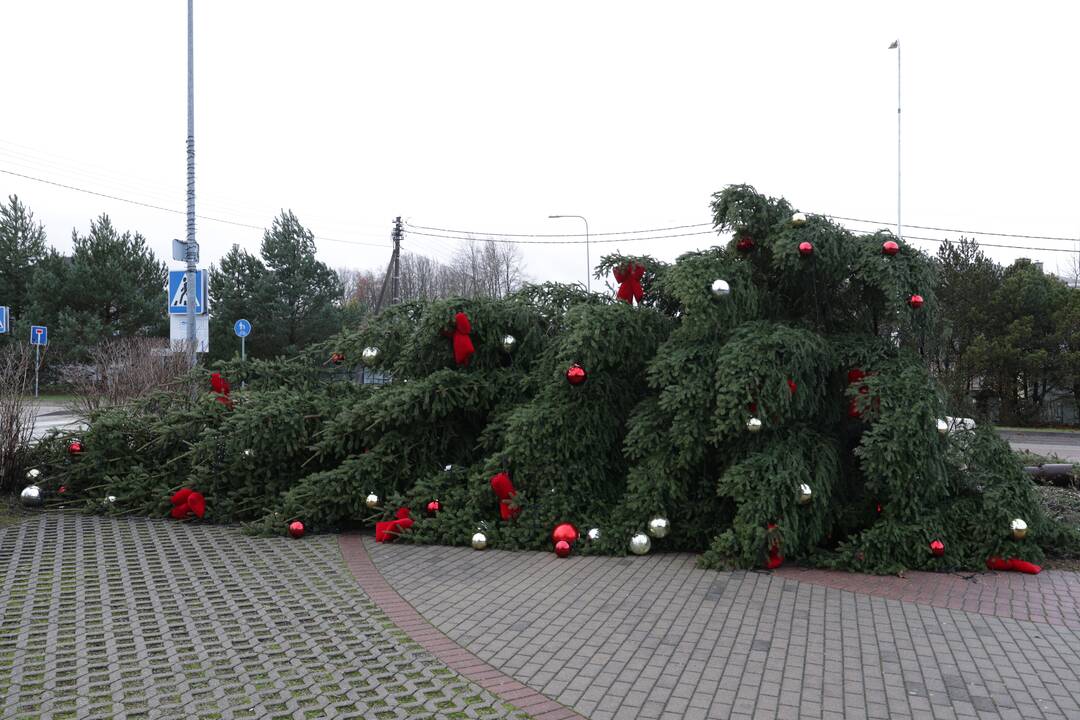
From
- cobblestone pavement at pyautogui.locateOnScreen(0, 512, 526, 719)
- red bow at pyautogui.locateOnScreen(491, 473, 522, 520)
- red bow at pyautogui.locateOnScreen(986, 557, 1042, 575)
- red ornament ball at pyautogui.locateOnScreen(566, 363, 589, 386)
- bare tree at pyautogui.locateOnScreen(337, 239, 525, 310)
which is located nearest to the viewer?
cobblestone pavement at pyautogui.locateOnScreen(0, 512, 526, 719)

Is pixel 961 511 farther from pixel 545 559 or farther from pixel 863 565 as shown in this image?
pixel 545 559

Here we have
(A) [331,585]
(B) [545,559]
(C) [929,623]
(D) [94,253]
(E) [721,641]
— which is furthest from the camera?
(D) [94,253]

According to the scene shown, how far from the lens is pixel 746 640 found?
185 inches

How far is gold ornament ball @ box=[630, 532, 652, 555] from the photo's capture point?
261 inches

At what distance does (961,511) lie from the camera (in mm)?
6352

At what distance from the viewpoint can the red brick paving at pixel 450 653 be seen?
12.4 feet

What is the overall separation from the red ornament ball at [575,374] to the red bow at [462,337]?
4.26 ft

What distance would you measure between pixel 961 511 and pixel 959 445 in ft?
1.78

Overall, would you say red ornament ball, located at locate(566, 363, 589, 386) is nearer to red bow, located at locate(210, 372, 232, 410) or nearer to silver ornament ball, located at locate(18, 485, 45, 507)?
red bow, located at locate(210, 372, 232, 410)

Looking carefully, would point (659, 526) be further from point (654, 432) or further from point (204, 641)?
point (204, 641)

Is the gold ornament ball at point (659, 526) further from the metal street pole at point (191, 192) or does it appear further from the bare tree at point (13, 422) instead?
the metal street pole at point (191, 192)

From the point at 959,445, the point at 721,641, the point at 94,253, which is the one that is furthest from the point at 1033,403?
the point at 94,253

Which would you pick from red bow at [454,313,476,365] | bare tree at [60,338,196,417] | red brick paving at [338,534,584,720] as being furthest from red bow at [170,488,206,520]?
Answer: bare tree at [60,338,196,417]

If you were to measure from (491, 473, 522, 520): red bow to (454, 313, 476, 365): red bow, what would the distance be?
52.6 inches
